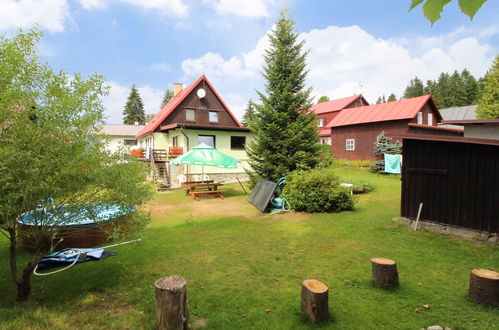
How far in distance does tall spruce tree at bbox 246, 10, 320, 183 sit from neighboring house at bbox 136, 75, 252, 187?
4.13 meters

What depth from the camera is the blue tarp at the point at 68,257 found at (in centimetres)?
552

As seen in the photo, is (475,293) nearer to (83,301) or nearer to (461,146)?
(461,146)

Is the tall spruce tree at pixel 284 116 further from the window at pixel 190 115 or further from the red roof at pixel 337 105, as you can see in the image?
the red roof at pixel 337 105

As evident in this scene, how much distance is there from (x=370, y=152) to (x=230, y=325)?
24071mm

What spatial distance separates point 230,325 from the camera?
353 centimetres

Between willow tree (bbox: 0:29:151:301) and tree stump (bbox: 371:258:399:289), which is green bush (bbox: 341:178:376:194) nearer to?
tree stump (bbox: 371:258:399:289)

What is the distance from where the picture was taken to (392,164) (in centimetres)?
2003

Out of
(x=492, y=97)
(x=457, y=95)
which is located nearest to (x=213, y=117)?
(x=492, y=97)

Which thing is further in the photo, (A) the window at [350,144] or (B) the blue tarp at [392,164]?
(A) the window at [350,144]

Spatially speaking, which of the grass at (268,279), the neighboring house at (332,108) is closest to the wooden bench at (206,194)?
the grass at (268,279)

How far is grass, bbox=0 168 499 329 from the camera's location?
361 cm

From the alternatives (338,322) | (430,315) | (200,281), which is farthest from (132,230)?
(430,315)

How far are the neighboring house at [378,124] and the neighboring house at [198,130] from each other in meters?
10.6

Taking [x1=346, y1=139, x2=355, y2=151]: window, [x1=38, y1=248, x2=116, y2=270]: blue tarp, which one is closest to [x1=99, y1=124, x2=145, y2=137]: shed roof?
[x1=346, y1=139, x2=355, y2=151]: window
